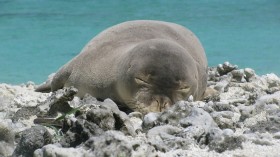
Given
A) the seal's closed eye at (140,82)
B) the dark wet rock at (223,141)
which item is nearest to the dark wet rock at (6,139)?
the dark wet rock at (223,141)

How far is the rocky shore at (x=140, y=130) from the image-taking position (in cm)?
377

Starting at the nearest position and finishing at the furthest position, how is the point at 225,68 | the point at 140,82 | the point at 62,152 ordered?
the point at 62,152, the point at 140,82, the point at 225,68

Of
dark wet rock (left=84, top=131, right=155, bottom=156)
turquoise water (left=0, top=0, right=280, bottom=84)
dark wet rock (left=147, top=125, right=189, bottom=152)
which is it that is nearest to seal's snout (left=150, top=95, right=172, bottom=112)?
dark wet rock (left=147, top=125, right=189, bottom=152)

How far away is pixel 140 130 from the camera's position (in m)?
4.85

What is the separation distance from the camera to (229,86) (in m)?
7.42

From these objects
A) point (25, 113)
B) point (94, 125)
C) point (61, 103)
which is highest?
point (94, 125)

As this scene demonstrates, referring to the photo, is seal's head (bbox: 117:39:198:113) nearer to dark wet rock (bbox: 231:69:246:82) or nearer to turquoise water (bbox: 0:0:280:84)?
dark wet rock (bbox: 231:69:246:82)

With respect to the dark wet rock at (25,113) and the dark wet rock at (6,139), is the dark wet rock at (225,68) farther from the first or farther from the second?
the dark wet rock at (6,139)

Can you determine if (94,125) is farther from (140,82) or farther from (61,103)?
(140,82)

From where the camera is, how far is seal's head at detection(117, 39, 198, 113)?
18.7ft

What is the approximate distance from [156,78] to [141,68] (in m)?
0.16

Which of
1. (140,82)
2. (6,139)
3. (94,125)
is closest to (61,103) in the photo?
(140,82)

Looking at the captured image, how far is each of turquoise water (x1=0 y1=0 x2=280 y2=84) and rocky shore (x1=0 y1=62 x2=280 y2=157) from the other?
5024 millimetres

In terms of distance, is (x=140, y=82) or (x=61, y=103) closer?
(x=61, y=103)
